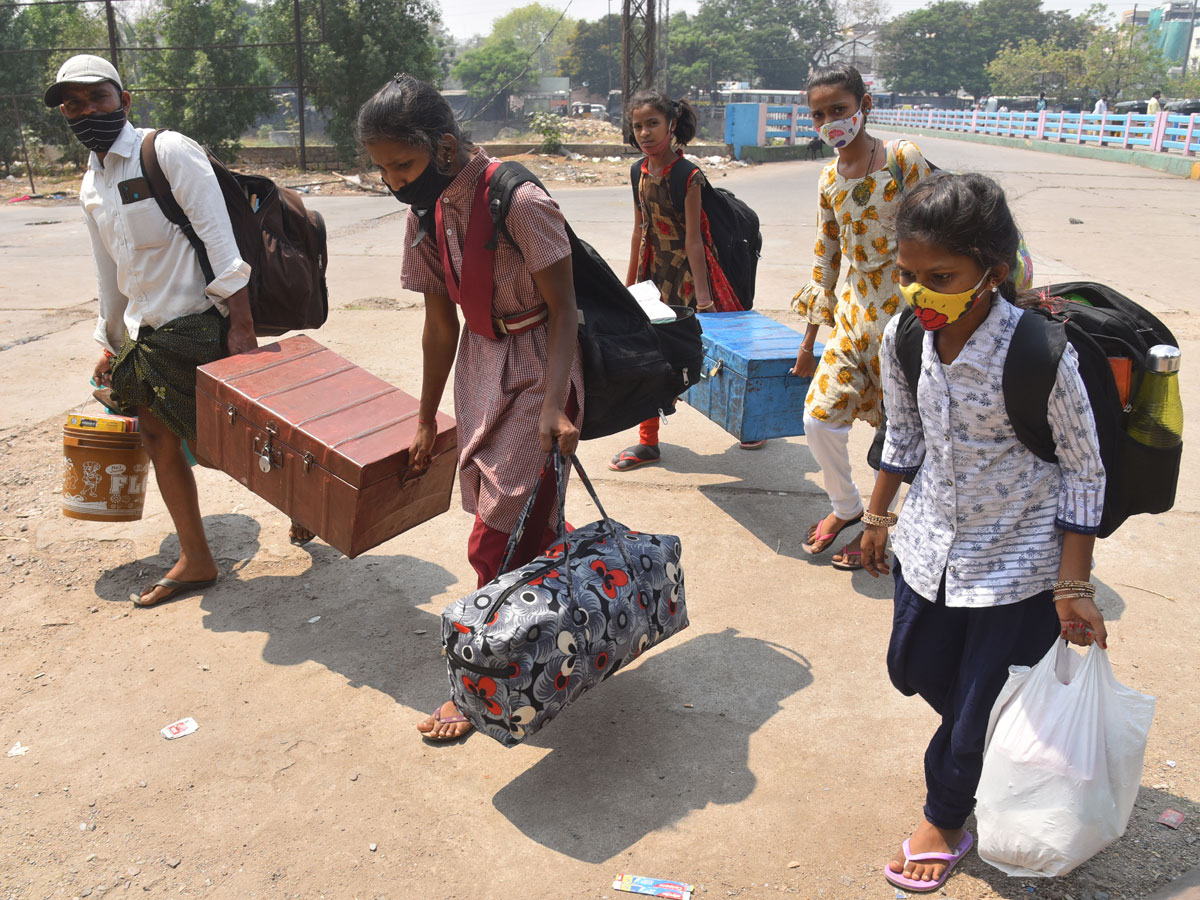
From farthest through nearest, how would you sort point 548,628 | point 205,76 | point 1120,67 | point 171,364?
point 1120,67 < point 205,76 < point 171,364 < point 548,628

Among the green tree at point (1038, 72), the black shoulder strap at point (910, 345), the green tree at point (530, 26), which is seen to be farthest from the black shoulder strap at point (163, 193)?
the green tree at point (530, 26)

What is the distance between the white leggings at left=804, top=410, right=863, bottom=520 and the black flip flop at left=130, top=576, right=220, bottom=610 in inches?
95.7

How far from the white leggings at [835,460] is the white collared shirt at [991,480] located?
4.75 ft

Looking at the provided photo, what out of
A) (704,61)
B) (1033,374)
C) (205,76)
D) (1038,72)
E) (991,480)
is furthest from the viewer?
(704,61)

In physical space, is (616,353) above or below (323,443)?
above

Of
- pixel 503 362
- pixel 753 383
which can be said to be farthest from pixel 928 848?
pixel 753 383

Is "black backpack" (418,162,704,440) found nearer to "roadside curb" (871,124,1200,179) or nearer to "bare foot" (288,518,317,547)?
"bare foot" (288,518,317,547)

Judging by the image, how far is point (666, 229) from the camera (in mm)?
4590

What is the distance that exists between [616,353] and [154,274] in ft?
5.85

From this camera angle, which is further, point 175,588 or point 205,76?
point 205,76

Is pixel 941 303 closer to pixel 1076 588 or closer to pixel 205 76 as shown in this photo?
pixel 1076 588

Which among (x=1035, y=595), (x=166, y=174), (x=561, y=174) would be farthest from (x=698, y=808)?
(x=561, y=174)

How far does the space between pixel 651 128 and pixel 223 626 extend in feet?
9.20

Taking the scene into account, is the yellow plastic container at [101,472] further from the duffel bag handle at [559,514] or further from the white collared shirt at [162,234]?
the duffel bag handle at [559,514]
